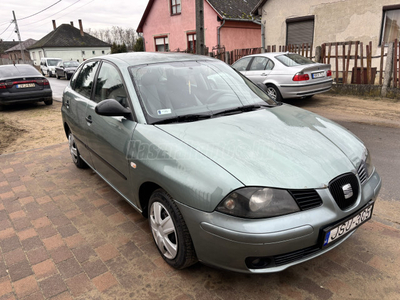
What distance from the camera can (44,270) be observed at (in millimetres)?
2508

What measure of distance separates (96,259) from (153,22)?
88.0 feet

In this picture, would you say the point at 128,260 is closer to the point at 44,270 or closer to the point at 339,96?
the point at 44,270

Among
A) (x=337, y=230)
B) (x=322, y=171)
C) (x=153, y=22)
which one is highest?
(x=153, y=22)

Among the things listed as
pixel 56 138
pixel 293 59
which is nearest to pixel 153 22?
pixel 293 59

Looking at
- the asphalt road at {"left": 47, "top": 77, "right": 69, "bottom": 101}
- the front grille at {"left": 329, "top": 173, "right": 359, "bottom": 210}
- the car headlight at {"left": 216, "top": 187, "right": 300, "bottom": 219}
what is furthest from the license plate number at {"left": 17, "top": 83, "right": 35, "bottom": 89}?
the front grille at {"left": 329, "top": 173, "right": 359, "bottom": 210}

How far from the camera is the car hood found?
1942 mm

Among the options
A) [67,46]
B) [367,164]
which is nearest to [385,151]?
[367,164]

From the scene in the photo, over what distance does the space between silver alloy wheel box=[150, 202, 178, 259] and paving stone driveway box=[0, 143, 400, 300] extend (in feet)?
0.59

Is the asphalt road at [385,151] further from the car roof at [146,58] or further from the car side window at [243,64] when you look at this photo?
the car side window at [243,64]

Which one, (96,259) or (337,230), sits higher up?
(337,230)

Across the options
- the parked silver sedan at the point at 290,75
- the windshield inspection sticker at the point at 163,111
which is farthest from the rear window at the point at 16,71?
the windshield inspection sticker at the point at 163,111

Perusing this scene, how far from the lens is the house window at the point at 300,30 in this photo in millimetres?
14936

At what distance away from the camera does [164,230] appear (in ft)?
7.77

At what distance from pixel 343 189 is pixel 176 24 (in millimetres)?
24702
